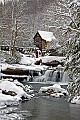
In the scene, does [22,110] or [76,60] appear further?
[22,110]

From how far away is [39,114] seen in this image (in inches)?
663

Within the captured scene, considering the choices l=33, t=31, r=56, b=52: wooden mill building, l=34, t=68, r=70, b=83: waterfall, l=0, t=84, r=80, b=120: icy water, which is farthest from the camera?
l=33, t=31, r=56, b=52: wooden mill building

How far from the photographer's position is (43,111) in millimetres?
17625

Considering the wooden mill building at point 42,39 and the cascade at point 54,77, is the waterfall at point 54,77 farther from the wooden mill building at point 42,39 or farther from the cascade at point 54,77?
the wooden mill building at point 42,39

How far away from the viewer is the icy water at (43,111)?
16.1 m

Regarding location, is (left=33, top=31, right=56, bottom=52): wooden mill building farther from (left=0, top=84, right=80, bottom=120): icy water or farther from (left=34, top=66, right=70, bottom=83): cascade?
(left=0, top=84, right=80, bottom=120): icy water

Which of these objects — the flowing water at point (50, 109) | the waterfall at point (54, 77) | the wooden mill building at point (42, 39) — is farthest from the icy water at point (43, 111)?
the wooden mill building at point (42, 39)

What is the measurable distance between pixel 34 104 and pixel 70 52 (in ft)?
27.8

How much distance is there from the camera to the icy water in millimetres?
16125

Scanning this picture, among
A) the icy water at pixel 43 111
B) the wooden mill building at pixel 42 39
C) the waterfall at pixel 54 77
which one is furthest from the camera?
the wooden mill building at pixel 42 39

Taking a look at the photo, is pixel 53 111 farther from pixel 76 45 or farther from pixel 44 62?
pixel 44 62

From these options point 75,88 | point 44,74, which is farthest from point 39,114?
point 44,74

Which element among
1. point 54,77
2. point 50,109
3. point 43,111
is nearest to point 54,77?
point 54,77

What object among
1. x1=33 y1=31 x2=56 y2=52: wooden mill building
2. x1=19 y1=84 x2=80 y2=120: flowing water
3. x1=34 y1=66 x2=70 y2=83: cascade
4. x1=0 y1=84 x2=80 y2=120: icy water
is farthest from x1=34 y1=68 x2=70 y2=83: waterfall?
x1=33 y1=31 x2=56 y2=52: wooden mill building
